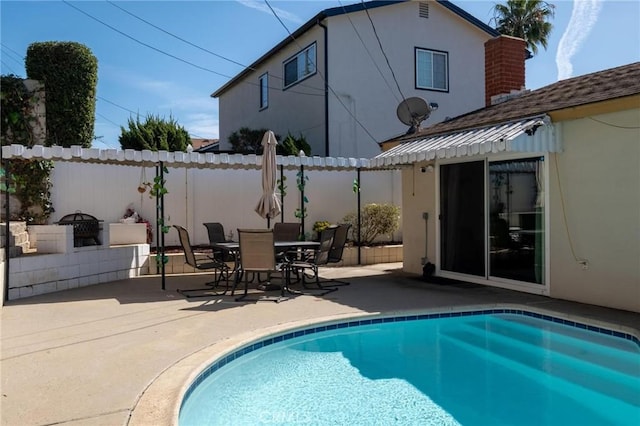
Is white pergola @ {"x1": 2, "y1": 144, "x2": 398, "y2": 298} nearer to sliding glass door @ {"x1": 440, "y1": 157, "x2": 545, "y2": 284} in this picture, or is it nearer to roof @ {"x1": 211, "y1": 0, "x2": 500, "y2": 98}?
sliding glass door @ {"x1": 440, "y1": 157, "x2": 545, "y2": 284}

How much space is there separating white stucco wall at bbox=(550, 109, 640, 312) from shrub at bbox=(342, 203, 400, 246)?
696cm

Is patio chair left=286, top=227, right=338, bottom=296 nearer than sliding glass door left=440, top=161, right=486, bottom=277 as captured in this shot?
Yes

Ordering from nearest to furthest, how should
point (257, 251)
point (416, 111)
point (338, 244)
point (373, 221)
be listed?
point (257, 251), point (338, 244), point (416, 111), point (373, 221)

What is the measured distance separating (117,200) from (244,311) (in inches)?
331

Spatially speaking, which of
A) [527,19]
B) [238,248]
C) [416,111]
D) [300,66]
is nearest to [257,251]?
[238,248]

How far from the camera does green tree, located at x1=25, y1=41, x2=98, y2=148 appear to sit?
16.0 m

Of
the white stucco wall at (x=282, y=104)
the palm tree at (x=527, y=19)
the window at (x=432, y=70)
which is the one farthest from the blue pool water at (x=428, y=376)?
the palm tree at (x=527, y=19)

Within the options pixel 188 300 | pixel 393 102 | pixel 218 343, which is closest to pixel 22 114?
pixel 188 300

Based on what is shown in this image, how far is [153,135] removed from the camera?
20109mm

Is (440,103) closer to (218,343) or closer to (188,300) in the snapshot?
(188,300)

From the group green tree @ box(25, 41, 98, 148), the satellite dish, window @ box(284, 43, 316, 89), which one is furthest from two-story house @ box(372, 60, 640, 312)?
green tree @ box(25, 41, 98, 148)

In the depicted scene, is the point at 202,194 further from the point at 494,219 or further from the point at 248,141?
the point at 494,219

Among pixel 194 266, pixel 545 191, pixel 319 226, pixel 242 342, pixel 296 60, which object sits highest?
pixel 296 60

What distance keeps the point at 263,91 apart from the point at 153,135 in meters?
8.49
